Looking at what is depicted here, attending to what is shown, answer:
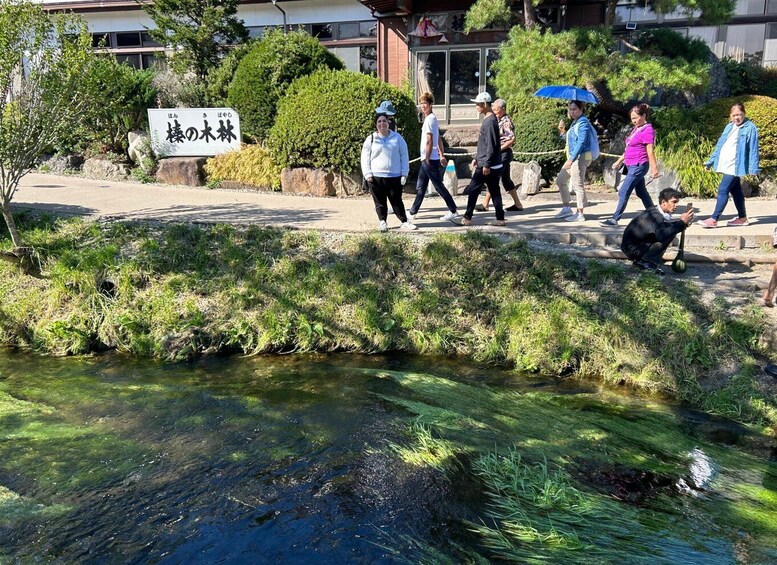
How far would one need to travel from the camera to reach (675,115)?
468 inches

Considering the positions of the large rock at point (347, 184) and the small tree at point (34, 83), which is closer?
the small tree at point (34, 83)

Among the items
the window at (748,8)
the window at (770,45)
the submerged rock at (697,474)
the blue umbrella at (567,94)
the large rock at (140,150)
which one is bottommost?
the submerged rock at (697,474)

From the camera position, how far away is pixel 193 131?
12.9 m

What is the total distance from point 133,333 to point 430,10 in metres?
13.0

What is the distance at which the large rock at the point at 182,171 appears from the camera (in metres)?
12.5

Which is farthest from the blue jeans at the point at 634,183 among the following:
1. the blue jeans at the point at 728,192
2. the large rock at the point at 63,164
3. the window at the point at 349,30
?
the window at the point at 349,30

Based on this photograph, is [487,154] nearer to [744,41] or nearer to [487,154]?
[487,154]

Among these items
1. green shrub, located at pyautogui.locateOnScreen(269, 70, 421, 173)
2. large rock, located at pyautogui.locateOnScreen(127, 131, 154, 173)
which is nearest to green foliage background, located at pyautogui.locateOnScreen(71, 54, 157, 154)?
large rock, located at pyautogui.locateOnScreen(127, 131, 154, 173)

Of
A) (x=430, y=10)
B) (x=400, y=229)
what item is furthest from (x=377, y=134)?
(x=430, y=10)

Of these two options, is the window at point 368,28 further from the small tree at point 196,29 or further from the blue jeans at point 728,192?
the blue jeans at point 728,192

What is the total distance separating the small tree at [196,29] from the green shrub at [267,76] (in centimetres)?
229

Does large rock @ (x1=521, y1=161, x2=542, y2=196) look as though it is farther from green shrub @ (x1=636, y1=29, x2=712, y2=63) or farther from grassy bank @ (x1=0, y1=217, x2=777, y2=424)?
green shrub @ (x1=636, y1=29, x2=712, y2=63)

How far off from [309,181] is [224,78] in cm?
389

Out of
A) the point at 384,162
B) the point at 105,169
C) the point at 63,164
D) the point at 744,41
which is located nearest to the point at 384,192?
the point at 384,162
